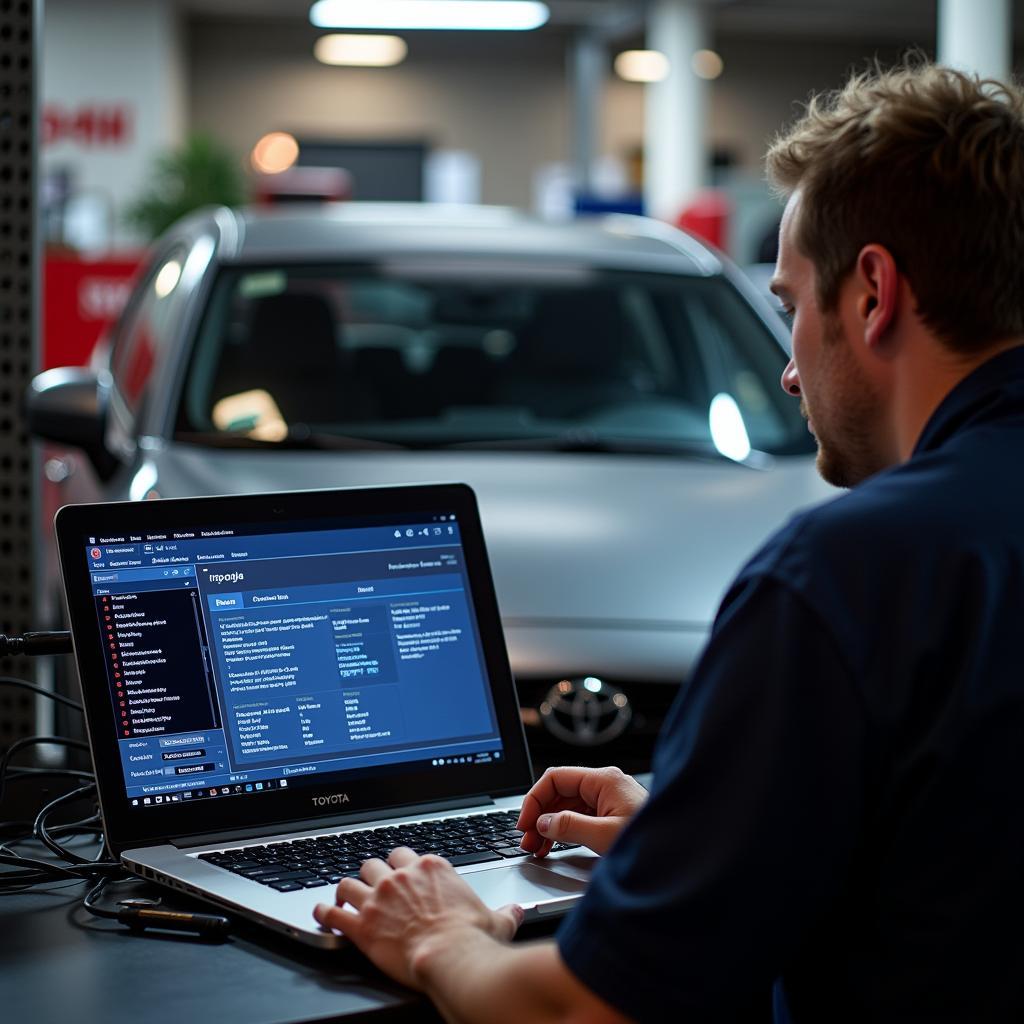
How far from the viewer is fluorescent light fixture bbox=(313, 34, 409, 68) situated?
20016 mm

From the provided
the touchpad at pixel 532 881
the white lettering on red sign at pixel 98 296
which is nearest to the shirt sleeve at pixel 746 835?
the touchpad at pixel 532 881

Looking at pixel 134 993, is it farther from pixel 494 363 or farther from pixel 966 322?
pixel 494 363

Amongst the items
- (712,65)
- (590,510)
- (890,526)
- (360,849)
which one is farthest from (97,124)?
(890,526)

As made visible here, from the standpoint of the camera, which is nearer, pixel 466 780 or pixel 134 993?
pixel 134 993

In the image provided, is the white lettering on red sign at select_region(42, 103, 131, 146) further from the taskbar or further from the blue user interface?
the taskbar

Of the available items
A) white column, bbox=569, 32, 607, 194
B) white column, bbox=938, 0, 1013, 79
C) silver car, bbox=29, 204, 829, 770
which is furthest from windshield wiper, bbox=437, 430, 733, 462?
white column, bbox=569, 32, 607, 194

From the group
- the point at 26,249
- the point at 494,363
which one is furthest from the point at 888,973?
the point at 494,363

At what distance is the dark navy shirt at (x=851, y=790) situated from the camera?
1.03 metres

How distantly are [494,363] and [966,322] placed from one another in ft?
9.30

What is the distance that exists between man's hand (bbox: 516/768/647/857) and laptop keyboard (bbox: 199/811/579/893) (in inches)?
1.1

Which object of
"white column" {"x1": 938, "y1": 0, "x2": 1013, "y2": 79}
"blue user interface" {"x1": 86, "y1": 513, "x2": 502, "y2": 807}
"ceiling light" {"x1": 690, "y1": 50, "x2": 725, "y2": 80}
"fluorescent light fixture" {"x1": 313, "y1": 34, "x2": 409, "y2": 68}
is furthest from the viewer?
"ceiling light" {"x1": 690, "y1": 50, "x2": 725, "y2": 80}

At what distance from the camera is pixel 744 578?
109cm

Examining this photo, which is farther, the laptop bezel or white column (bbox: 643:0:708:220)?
white column (bbox: 643:0:708:220)

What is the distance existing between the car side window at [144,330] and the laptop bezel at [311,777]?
2124 mm
